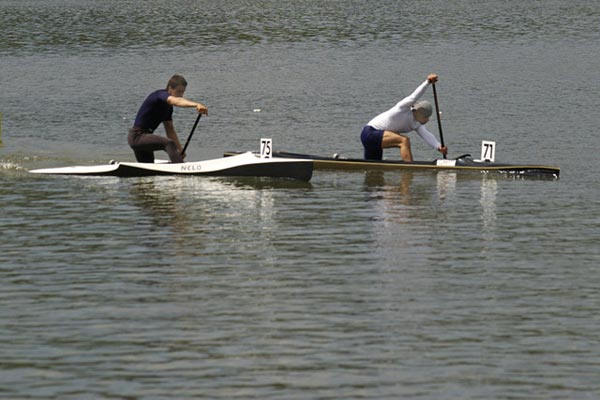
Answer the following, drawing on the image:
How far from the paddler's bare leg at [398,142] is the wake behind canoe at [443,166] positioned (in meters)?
0.20

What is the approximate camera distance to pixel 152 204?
2480 cm

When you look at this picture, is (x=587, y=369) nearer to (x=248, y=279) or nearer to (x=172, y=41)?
→ (x=248, y=279)

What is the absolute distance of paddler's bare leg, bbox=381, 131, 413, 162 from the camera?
28109 mm

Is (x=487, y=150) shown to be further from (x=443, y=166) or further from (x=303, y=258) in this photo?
(x=303, y=258)

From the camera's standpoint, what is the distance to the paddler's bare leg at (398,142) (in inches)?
1107

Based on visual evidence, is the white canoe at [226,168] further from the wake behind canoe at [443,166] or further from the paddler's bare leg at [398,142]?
the paddler's bare leg at [398,142]

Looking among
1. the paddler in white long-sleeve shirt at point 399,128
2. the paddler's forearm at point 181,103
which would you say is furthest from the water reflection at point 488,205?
the paddler's forearm at point 181,103

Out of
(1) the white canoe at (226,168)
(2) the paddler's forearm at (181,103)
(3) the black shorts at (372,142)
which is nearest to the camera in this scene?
(2) the paddler's forearm at (181,103)

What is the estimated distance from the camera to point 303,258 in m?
19.6

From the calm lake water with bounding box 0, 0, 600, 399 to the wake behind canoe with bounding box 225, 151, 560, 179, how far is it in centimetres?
41

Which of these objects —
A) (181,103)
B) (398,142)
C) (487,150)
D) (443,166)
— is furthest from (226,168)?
(487,150)

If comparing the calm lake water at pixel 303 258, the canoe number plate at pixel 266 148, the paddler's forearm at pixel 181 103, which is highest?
the paddler's forearm at pixel 181 103

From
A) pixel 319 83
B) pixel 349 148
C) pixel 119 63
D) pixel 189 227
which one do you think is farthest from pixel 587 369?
pixel 119 63

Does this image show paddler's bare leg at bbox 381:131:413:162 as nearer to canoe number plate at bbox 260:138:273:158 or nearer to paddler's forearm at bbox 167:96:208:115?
canoe number plate at bbox 260:138:273:158
